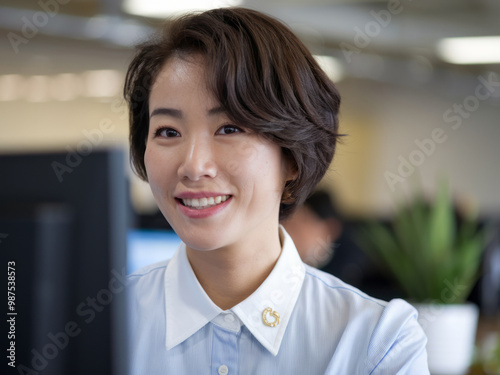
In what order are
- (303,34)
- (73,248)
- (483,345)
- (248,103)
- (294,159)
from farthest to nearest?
(303,34)
(483,345)
(294,159)
(248,103)
(73,248)

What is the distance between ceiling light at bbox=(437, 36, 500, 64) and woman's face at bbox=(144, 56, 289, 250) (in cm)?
606

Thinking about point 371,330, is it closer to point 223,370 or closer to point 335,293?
point 335,293

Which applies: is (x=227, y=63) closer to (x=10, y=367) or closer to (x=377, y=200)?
(x=10, y=367)

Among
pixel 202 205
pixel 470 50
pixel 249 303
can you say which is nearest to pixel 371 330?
pixel 249 303

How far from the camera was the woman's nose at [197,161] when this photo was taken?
985 mm

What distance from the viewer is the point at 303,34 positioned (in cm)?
622

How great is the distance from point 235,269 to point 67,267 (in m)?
0.45

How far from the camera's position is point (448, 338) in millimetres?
2178

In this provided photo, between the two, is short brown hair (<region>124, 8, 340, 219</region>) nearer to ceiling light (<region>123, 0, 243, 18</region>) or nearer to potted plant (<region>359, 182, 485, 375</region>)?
potted plant (<region>359, 182, 485, 375</region>)

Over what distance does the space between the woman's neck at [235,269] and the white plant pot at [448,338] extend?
1211 millimetres

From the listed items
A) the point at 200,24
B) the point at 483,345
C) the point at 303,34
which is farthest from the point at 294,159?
the point at 303,34

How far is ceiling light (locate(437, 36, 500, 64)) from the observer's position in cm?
663

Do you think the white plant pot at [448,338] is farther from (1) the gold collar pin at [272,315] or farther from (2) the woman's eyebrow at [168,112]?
(2) the woman's eyebrow at [168,112]

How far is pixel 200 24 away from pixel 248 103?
174 millimetres
